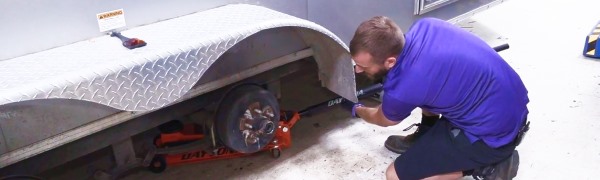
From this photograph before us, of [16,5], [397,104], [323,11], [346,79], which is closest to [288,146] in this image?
[346,79]

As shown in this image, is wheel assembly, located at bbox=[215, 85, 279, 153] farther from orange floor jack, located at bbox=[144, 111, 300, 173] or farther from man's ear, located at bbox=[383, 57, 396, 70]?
man's ear, located at bbox=[383, 57, 396, 70]

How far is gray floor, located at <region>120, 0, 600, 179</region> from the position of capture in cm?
232

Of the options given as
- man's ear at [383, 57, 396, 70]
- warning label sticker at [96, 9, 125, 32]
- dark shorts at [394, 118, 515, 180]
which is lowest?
dark shorts at [394, 118, 515, 180]

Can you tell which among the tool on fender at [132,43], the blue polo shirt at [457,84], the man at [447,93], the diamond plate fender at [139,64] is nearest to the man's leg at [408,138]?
the man at [447,93]

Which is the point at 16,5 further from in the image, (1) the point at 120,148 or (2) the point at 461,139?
(2) the point at 461,139

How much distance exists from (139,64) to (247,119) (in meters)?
0.73

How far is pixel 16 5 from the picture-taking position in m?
1.51

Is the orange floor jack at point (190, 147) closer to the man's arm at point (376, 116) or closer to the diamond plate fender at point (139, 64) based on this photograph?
the man's arm at point (376, 116)

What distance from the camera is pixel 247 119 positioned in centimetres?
221

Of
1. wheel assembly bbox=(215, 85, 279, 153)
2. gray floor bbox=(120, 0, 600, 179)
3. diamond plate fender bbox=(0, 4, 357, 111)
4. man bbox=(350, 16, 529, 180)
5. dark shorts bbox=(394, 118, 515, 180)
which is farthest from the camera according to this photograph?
gray floor bbox=(120, 0, 600, 179)

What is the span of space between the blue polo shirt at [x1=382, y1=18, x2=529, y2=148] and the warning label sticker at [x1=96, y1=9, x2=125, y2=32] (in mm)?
920

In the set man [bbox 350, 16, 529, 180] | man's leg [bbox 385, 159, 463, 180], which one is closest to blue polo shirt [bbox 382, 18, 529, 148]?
man [bbox 350, 16, 529, 180]

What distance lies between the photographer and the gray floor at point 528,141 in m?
2.32

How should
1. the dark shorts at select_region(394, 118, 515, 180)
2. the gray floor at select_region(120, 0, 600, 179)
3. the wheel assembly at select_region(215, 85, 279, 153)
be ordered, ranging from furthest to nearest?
the gray floor at select_region(120, 0, 600, 179) → the wheel assembly at select_region(215, 85, 279, 153) → the dark shorts at select_region(394, 118, 515, 180)
